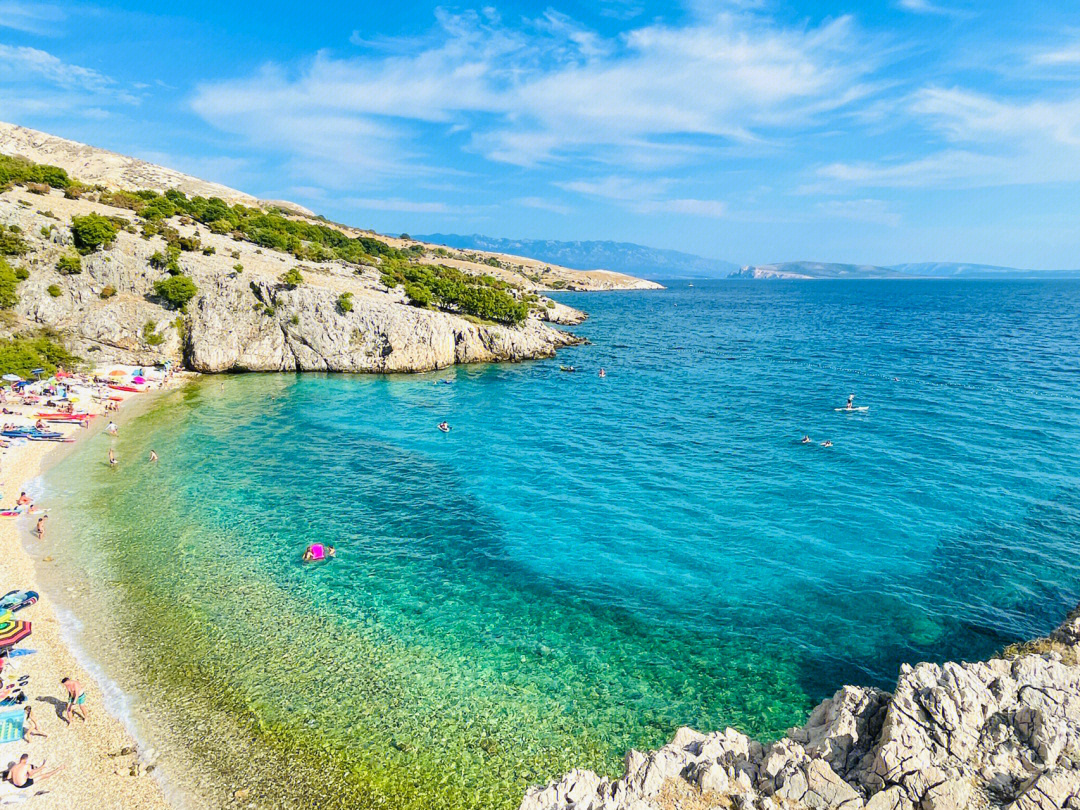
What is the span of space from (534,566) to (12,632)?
23.5 metres

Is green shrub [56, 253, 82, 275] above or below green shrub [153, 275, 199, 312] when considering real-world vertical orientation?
above

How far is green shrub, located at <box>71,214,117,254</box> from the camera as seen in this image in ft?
233

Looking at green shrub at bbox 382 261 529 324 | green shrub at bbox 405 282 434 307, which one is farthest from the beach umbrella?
green shrub at bbox 382 261 529 324

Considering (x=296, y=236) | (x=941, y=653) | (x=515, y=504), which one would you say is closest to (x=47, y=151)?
(x=296, y=236)

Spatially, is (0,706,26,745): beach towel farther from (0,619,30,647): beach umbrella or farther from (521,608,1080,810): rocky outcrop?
(521,608,1080,810): rocky outcrop

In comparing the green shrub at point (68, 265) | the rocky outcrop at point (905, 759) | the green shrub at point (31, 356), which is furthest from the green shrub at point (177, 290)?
the rocky outcrop at point (905, 759)

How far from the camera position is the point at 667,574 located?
3034 cm

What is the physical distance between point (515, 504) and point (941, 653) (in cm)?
2460

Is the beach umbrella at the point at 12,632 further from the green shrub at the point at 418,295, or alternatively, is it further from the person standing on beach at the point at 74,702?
the green shrub at the point at 418,295

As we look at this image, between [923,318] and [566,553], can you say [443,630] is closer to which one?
[566,553]

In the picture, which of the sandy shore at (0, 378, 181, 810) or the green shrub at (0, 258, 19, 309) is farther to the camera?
the green shrub at (0, 258, 19, 309)

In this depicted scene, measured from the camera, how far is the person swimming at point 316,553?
31.0m

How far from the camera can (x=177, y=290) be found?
236ft

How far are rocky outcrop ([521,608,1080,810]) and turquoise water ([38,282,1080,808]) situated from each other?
6.04 m
